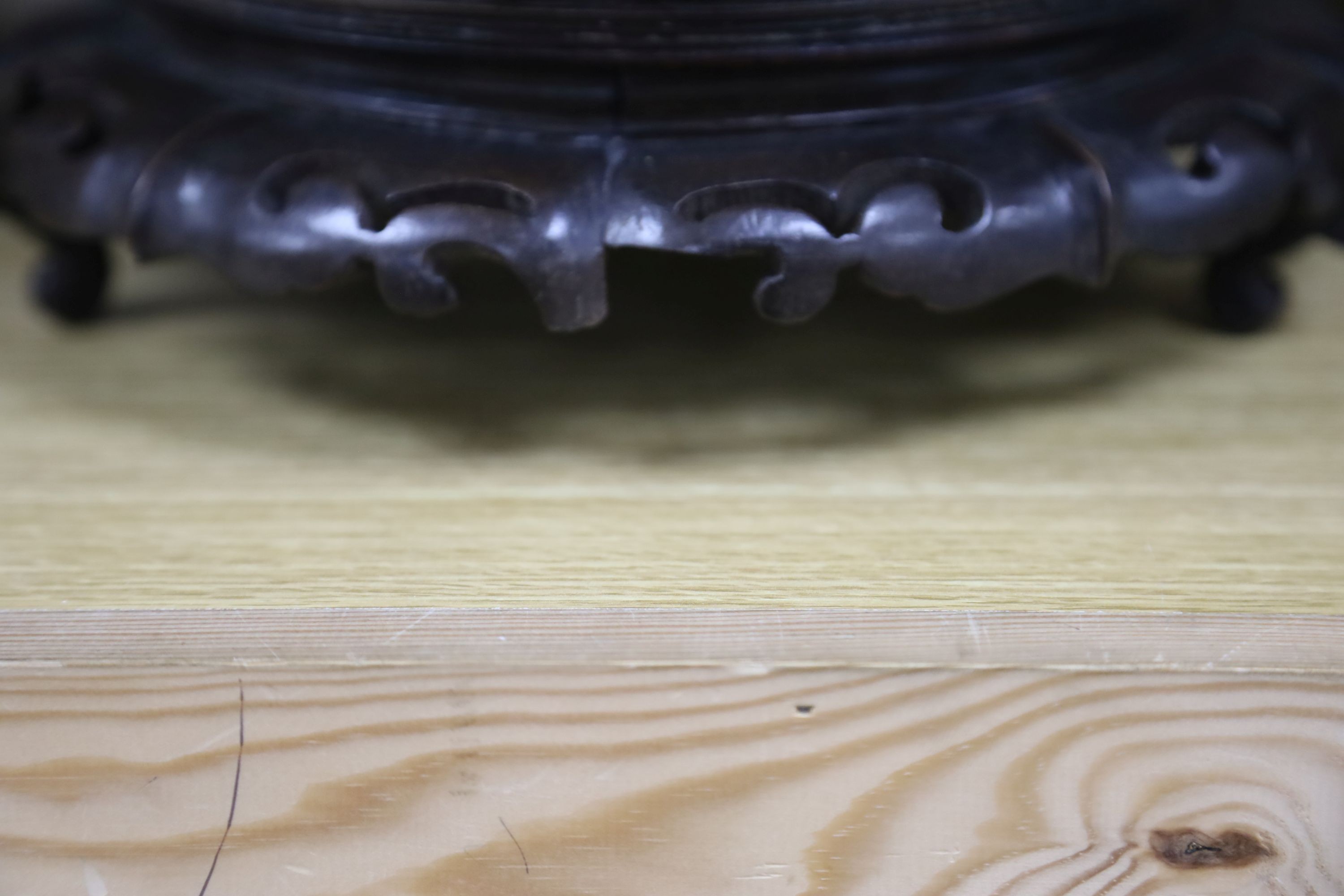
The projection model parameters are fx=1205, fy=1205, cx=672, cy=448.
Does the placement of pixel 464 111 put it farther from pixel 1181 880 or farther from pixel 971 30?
pixel 1181 880

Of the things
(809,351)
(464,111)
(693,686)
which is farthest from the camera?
(809,351)

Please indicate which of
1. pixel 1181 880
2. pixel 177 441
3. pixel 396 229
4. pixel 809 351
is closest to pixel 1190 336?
pixel 809 351

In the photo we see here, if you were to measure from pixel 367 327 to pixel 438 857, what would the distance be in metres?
0.39

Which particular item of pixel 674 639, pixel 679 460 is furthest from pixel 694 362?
pixel 674 639

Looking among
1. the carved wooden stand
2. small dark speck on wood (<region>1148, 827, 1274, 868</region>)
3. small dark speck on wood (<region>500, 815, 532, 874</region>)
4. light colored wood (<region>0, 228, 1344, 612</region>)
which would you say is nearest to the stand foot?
light colored wood (<region>0, 228, 1344, 612</region>)

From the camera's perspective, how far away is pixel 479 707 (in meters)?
0.47

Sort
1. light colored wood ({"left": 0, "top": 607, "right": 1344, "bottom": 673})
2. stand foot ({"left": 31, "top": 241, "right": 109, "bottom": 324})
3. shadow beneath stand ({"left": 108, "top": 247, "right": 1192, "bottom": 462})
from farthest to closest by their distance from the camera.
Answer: stand foot ({"left": 31, "top": 241, "right": 109, "bottom": 324}) → shadow beneath stand ({"left": 108, "top": 247, "right": 1192, "bottom": 462}) → light colored wood ({"left": 0, "top": 607, "right": 1344, "bottom": 673})

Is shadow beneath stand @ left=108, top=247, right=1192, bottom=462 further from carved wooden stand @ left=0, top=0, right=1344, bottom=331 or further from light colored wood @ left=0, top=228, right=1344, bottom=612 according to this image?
carved wooden stand @ left=0, top=0, right=1344, bottom=331

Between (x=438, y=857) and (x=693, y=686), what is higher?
(x=693, y=686)

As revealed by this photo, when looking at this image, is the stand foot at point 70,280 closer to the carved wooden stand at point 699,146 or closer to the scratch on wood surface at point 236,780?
the carved wooden stand at point 699,146

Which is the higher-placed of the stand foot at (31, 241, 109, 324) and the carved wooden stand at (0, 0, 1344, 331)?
the carved wooden stand at (0, 0, 1344, 331)

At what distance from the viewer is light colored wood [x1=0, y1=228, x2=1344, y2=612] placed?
508mm

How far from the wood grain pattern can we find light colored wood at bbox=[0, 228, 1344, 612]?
A: 0.04 m

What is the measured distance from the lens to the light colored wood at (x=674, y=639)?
18.1 inches
